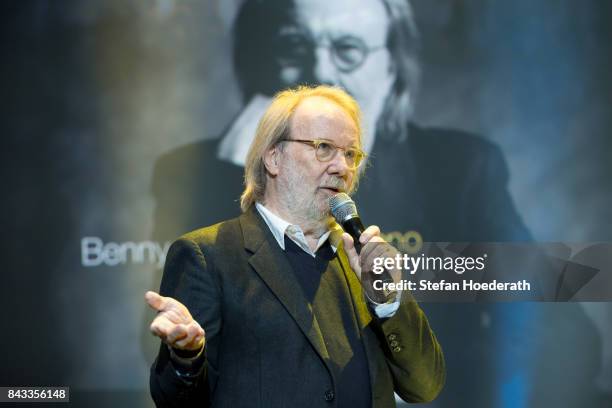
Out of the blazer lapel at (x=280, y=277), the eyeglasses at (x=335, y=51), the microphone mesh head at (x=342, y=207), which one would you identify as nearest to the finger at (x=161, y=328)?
the blazer lapel at (x=280, y=277)

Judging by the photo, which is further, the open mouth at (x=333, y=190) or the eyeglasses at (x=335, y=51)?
the eyeglasses at (x=335, y=51)

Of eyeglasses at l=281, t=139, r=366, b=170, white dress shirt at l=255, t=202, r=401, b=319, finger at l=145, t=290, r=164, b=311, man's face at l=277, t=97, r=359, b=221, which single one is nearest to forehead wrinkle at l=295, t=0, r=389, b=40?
man's face at l=277, t=97, r=359, b=221

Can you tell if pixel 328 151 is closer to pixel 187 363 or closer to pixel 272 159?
pixel 272 159

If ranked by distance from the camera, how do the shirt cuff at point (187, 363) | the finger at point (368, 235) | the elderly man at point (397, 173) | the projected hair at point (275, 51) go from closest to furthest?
the shirt cuff at point (187, 363), the finger at point (368, 235), the elderly man at point (397, 173), the projected hair at point (275, 51)

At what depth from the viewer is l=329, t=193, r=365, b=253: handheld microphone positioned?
1.97 meters

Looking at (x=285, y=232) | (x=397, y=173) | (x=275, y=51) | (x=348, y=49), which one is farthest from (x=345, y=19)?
(x=285, y=232)

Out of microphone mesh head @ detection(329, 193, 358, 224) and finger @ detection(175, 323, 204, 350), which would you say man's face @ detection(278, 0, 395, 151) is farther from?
finger @ detection(175, 323, 204, 350)

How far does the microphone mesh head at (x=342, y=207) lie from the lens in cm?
202

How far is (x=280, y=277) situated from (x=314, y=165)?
0.40m

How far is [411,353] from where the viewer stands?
2.03 meters

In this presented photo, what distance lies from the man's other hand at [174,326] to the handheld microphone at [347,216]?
0.52m

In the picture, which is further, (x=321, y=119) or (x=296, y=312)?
(x=321, y=119)

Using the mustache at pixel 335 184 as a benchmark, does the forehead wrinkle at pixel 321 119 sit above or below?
above

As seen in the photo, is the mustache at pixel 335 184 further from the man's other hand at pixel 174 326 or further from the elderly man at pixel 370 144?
the elderly man at pixel 370 144
